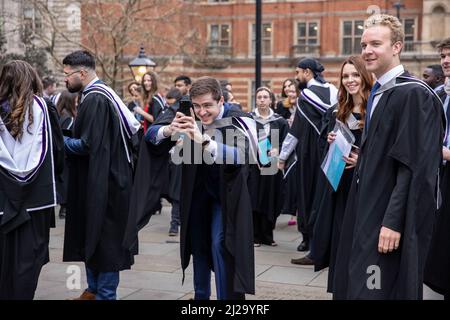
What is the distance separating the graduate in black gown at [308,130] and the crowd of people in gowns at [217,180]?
109 centimetres

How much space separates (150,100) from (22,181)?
5.83 meters

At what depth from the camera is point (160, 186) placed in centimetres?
484

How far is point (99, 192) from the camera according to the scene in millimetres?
5340

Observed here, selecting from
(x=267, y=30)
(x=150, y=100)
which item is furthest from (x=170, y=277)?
(x=267, y=30)

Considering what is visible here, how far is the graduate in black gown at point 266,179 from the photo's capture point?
28.3ft

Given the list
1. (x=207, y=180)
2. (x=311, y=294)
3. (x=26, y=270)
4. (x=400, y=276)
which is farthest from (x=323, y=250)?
(x=26, y=270)

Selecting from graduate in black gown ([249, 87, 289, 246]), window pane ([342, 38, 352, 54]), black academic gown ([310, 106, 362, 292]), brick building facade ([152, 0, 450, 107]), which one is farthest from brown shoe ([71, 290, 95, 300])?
window pane ([342, 38, 352, 54])

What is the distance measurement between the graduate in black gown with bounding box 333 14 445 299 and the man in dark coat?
2.82ft

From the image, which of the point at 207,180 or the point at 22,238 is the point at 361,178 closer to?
the point at 207,180

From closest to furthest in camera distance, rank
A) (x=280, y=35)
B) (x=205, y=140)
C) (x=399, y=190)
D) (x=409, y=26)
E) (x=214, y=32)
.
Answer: (x=399, y=190)
(x=205, y=140)
(x=409, y=26)
(x=280, y=35)
(x=214, y=32)

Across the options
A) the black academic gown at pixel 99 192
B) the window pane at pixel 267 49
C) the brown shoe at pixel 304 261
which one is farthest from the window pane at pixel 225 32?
the black academic gown at pixel 99 192

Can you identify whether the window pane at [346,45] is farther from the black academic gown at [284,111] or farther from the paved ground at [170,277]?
the paved ground at [170,277]

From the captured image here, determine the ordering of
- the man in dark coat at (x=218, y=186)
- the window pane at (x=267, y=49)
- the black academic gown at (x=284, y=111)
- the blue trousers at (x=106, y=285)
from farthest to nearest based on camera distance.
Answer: the window pane at (x=267, y=49), the black academic gown at (x=284, y=111), the blue trousers at (x=106, y=285), the man in dark coat at (x=218, y=186)

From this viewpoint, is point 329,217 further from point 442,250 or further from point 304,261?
point 304,261
